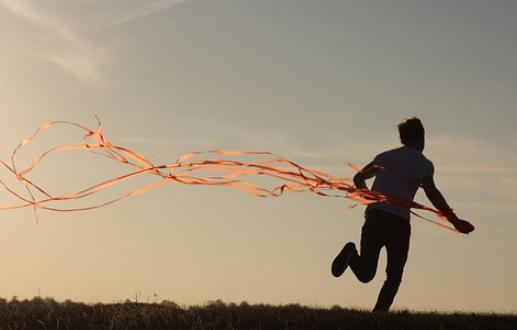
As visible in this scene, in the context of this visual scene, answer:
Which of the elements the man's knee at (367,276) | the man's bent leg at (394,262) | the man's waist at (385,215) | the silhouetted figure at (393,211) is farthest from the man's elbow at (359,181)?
the man's knee at (367,276)

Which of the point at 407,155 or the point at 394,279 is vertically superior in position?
the point at 407,155

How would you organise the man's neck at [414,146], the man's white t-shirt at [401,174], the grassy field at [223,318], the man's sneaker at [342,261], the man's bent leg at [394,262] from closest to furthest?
the grassy field at [223,318] → the man's white t-shirt at [401,174] → the man's bent leg at [394,262] → the man's neck at [414,146] → the man's sneaker at [342,261]

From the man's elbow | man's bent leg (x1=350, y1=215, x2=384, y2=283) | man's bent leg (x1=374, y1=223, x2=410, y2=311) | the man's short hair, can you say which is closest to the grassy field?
man's bent leg (x1=374, y1=223, x2=410, y2=311)

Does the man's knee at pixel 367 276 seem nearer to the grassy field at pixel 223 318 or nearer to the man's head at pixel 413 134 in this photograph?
the grassy field at pixel 223 318

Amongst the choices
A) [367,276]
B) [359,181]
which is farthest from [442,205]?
[367,276]

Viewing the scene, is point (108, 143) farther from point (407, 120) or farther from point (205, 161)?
point (407, 120)

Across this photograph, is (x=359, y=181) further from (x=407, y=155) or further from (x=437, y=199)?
(x=437, y=199)

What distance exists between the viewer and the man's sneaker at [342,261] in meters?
10.1

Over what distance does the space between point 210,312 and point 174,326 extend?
0.76m

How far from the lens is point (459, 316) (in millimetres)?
10789

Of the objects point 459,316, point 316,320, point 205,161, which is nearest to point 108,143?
point 205,161

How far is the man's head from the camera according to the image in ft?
33.0

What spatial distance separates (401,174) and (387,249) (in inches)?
39.1

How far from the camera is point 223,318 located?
9.69 meters
